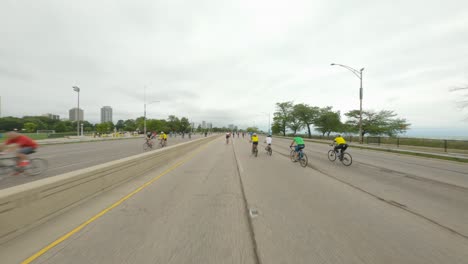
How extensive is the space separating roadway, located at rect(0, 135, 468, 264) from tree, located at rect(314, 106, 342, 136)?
2594 inches

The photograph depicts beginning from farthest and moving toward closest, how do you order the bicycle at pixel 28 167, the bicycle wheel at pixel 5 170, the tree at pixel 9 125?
the tree at pixel 9 125 → the bicycle at pixel 28 167 → the bicycle wheel at pixel 5 170

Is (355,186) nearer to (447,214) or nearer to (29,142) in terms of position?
(447,214)

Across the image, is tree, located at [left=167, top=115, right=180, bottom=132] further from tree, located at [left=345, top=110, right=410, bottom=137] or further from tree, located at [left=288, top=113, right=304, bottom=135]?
tree, located at [left=345, top=110, right=410, bottom=137]

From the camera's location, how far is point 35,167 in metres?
7.72

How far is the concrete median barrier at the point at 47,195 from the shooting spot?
288 cm

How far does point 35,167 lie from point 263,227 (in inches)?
396

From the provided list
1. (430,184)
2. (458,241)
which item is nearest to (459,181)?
(430,184)

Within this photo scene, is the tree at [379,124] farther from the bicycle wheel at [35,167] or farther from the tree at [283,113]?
the bicycle wheel at [35,167]

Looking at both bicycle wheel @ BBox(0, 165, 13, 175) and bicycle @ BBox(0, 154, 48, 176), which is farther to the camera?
bicycle @ BBox(0, 154, 48, 176)

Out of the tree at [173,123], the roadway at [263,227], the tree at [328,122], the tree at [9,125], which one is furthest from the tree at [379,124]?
the tree at [9,125]

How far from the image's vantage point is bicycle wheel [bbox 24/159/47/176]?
7555 mm

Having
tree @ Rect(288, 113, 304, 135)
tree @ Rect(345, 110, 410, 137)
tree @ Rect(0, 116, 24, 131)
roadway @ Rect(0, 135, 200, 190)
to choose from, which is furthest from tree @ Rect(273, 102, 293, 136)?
tree @ Rect(0, 116, 24, 131)

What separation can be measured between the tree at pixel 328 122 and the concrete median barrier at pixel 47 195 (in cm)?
7076

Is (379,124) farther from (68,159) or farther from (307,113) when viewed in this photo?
(68,159)
